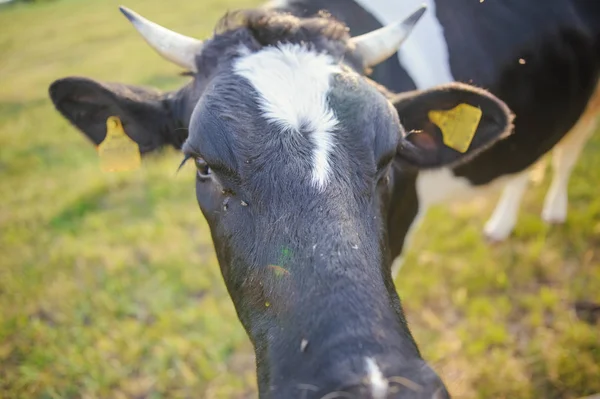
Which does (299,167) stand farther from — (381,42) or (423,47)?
(423,47)

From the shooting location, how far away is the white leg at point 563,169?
14.3 ft

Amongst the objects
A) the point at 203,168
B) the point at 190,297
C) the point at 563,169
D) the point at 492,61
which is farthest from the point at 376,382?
the point at 563,169

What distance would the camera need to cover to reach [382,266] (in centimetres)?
165

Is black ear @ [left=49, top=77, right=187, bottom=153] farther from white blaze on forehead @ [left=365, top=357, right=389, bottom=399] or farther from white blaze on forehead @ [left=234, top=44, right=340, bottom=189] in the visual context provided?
white blaze on forehead @ [left=365, top=357, right=389, bottom=399]

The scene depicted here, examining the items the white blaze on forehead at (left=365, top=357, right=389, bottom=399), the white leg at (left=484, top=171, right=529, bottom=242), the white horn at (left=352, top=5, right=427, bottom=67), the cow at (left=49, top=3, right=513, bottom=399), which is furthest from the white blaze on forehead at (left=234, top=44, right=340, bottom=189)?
the white leg at (left=484, top=171, right=529, bottom=242)

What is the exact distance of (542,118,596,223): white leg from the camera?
4.36 m

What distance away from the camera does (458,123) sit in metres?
2.46

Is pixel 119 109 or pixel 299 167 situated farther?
pixel 119 109

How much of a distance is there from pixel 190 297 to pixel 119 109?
7.97 feet

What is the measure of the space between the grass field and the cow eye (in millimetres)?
765

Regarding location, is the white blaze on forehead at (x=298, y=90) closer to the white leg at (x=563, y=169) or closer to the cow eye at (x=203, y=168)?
the cow eye at (x=203, y=168)

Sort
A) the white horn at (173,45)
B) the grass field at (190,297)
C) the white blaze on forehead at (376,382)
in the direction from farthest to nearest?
the grass field at (190,297) < the white horn at (173,45) < the white blaze on forehead at (376,382)

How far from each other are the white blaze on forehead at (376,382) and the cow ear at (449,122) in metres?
1.21

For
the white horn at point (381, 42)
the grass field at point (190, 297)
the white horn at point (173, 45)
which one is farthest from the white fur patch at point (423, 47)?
the grass field at point (190, 297)
